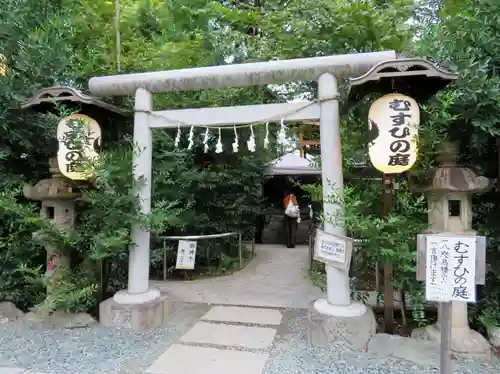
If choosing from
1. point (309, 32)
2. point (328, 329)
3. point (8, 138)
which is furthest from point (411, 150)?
point (8, 138)

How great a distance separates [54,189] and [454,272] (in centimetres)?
443

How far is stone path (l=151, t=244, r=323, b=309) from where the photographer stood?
5.55 m

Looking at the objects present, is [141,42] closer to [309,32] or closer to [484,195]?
[309,32]

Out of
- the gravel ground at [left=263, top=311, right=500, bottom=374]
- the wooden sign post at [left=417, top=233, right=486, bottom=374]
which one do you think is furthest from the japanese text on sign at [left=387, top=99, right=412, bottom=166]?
the gravel ground at [left=263, top=311, right=500, bottom=374]

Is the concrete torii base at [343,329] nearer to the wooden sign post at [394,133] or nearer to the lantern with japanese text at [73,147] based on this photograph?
the wooden sign post at [394,133]

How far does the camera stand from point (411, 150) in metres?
3.42

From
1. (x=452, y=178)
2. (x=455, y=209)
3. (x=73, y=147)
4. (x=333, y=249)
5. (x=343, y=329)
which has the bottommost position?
(x=343, y=329)

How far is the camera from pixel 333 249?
12.6ft

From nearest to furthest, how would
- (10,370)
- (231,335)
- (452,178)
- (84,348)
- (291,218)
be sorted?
(10,370)
(452,178)
(84,348)
(231,335)
(291,218)

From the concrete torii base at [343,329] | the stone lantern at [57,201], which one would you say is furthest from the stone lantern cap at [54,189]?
the concrete torii base at [343,329]

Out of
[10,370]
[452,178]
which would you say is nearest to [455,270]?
[452,178]

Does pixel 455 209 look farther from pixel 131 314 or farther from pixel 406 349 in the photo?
pixel 131 314

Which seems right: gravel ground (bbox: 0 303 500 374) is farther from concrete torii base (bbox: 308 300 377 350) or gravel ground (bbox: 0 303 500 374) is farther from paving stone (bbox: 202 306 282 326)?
paving stone (bbox: 202 306 282 326)

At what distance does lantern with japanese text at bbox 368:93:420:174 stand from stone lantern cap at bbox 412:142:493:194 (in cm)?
41
